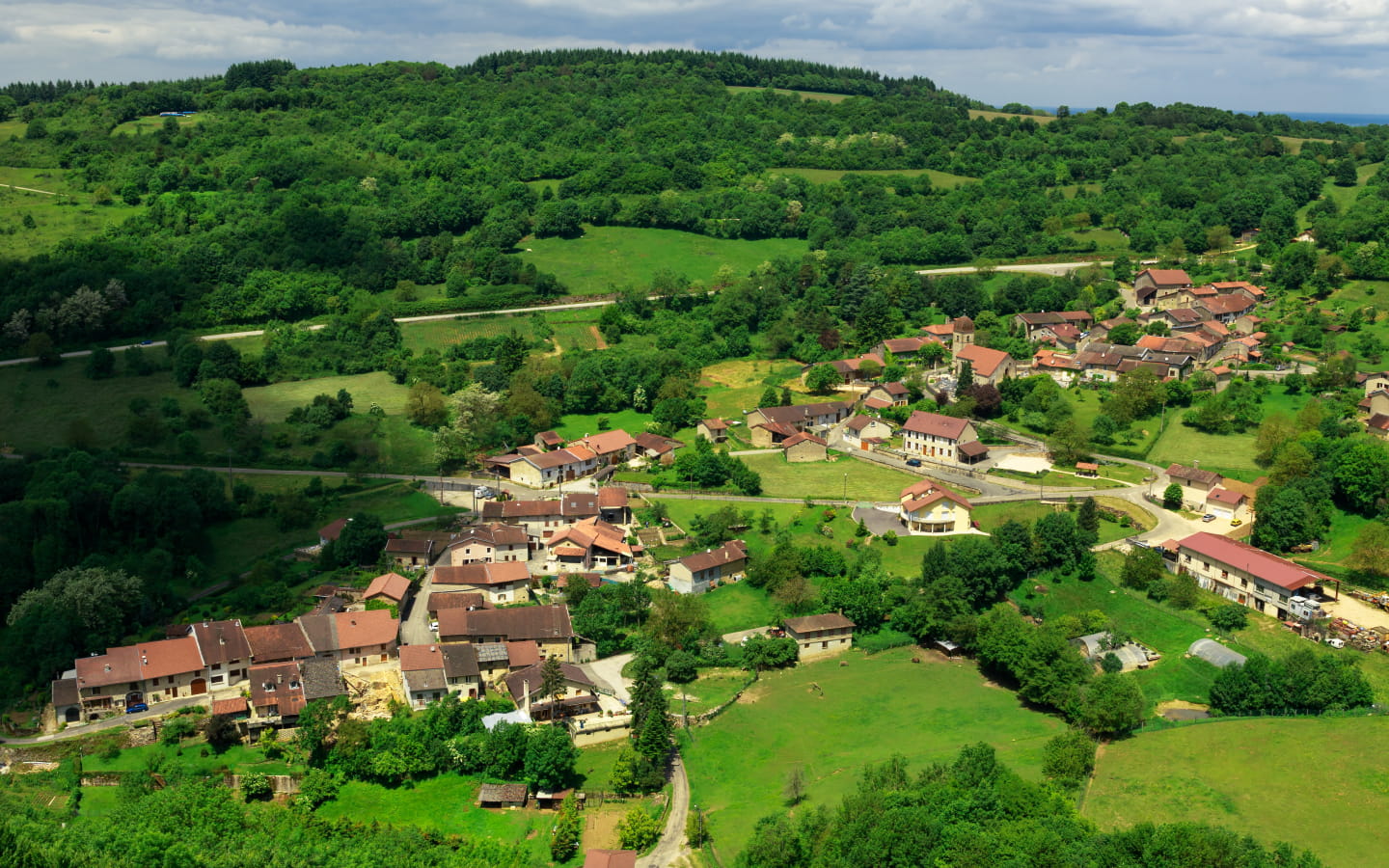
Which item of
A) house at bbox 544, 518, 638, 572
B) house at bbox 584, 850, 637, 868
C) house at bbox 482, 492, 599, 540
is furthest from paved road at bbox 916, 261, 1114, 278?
house at bbox 584, 850, 637, 868

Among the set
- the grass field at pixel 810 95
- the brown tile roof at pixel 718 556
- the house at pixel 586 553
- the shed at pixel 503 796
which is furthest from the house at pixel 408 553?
the grass field at pixel 810 95

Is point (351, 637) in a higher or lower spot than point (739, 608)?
higher

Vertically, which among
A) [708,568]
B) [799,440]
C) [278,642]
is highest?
[799,440]

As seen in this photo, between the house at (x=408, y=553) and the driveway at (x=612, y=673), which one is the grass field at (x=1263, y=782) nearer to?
the driveway at (x=612, y=673)

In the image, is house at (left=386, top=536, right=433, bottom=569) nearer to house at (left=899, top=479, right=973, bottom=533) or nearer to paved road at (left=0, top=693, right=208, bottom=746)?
paved road at (left=0, top=693, right=208, bottom=746)

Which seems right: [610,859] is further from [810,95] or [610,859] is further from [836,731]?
[810,95]

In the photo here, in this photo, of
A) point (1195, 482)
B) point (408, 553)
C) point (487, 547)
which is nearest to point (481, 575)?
point (487, 547)
